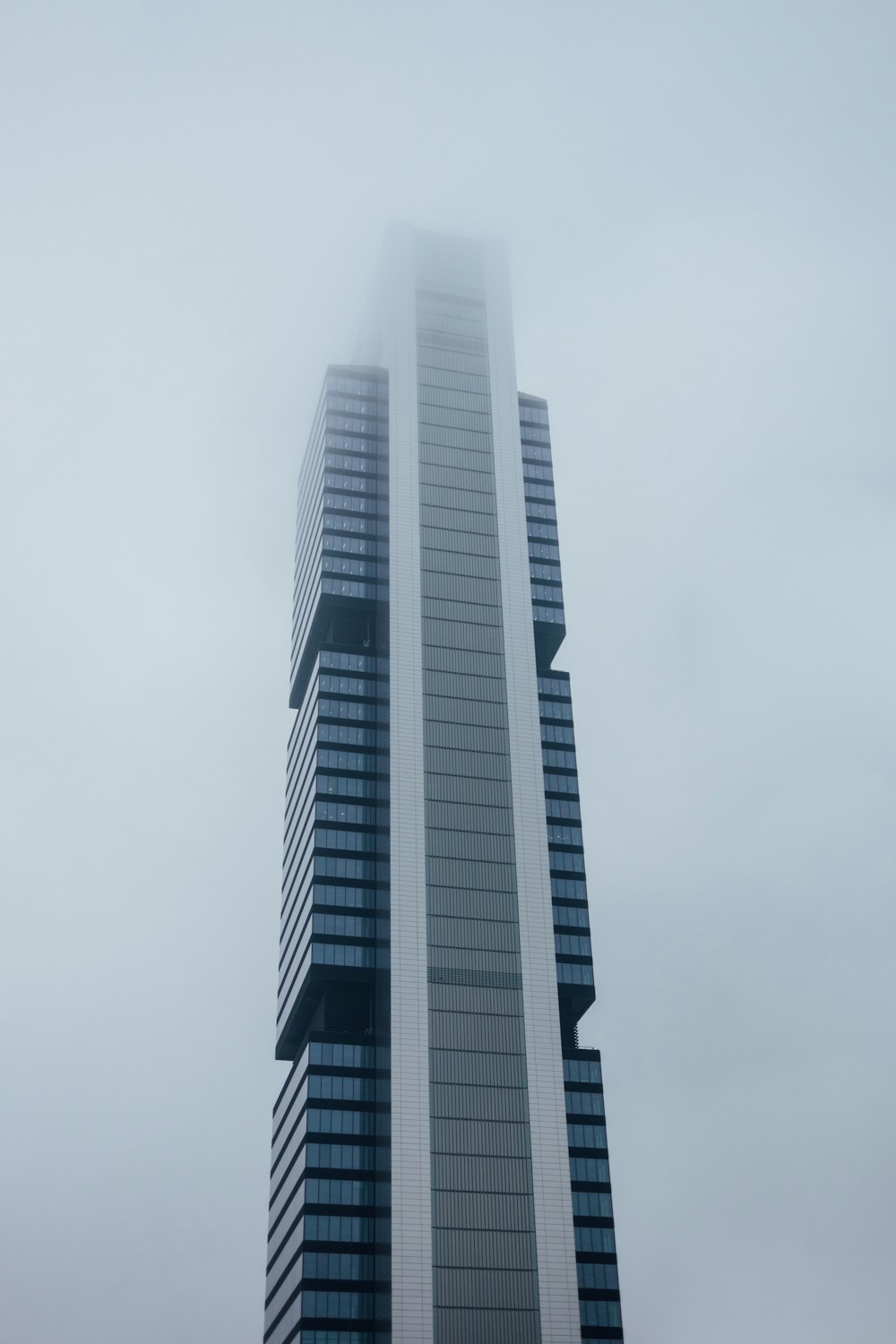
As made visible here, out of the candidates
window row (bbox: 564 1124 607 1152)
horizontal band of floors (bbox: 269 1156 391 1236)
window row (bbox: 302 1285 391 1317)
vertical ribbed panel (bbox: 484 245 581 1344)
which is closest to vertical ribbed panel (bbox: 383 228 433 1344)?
horizontal band of floors (bbox: 269 1156 391 1236)

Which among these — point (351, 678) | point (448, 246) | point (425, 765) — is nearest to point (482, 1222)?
point (425, 765)

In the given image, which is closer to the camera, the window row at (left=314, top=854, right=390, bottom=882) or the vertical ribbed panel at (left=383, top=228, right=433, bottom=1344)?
the vertical ribbed panel at (left=383, top=228, right=433, bottom=1344)

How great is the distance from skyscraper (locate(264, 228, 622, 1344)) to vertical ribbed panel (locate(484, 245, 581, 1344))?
28cm

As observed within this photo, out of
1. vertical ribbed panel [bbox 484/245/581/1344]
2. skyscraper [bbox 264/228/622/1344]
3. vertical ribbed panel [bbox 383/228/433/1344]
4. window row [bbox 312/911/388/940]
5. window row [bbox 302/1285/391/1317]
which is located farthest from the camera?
window row [bbox 312/911/388/940]

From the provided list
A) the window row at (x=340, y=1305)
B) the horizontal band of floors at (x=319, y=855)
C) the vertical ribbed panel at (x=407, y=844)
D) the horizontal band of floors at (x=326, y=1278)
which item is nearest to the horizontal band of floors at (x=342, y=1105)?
the vertical ribbed panel at (x=407, y=844)

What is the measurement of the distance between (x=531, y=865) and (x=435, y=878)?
35.6ft

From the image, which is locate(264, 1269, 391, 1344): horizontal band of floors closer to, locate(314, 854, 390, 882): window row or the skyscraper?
the skyscraper

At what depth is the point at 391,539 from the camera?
6314 inches

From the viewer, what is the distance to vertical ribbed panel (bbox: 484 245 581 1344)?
405 ft

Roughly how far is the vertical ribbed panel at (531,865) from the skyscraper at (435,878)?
0.28 meters

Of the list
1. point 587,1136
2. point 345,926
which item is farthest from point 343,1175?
point 345,926

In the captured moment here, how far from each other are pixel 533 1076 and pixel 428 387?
86.0 metres

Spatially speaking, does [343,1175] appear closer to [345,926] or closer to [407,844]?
[345,926]

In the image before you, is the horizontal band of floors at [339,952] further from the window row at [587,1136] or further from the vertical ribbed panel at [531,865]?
the window row at [587,1136]
